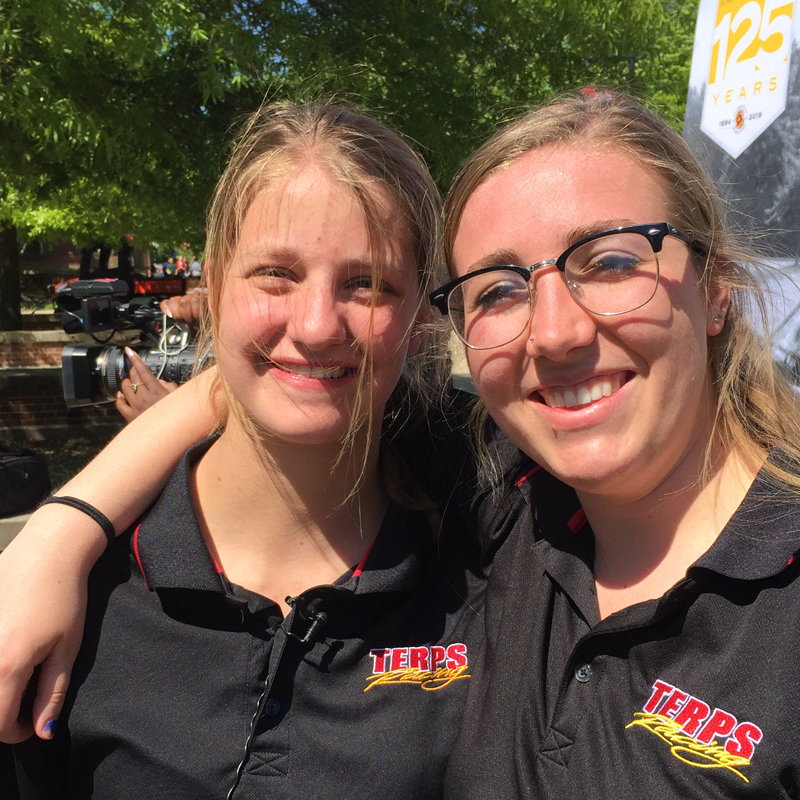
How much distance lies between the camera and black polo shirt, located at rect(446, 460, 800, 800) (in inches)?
44.9

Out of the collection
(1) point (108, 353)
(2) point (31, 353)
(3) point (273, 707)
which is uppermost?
(1) point (108, 353)

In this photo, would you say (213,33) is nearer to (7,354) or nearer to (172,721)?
(172,721)

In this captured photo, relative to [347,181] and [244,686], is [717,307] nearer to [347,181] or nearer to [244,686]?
[347,181]

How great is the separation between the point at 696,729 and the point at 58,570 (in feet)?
3.86

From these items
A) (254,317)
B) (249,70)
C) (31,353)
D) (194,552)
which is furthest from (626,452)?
(31,353)

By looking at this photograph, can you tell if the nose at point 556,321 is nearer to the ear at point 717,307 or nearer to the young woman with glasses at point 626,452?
the young woman with glasses at point 626,452

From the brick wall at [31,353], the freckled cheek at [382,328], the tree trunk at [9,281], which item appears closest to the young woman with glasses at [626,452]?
the freckled cheek at [382,328]

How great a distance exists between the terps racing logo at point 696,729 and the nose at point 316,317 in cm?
83

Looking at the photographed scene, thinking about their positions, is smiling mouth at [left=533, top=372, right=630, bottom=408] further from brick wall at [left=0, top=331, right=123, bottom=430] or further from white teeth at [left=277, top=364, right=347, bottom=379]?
brick wall at [left=0, top=331, right=123, bottom=430]

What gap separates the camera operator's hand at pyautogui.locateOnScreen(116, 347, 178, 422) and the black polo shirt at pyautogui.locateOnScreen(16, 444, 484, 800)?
1.04 meters

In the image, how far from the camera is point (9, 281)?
11461 mm

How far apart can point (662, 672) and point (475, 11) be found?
15.4 feet

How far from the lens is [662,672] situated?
128cm

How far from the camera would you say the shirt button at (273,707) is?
58.4 inches
